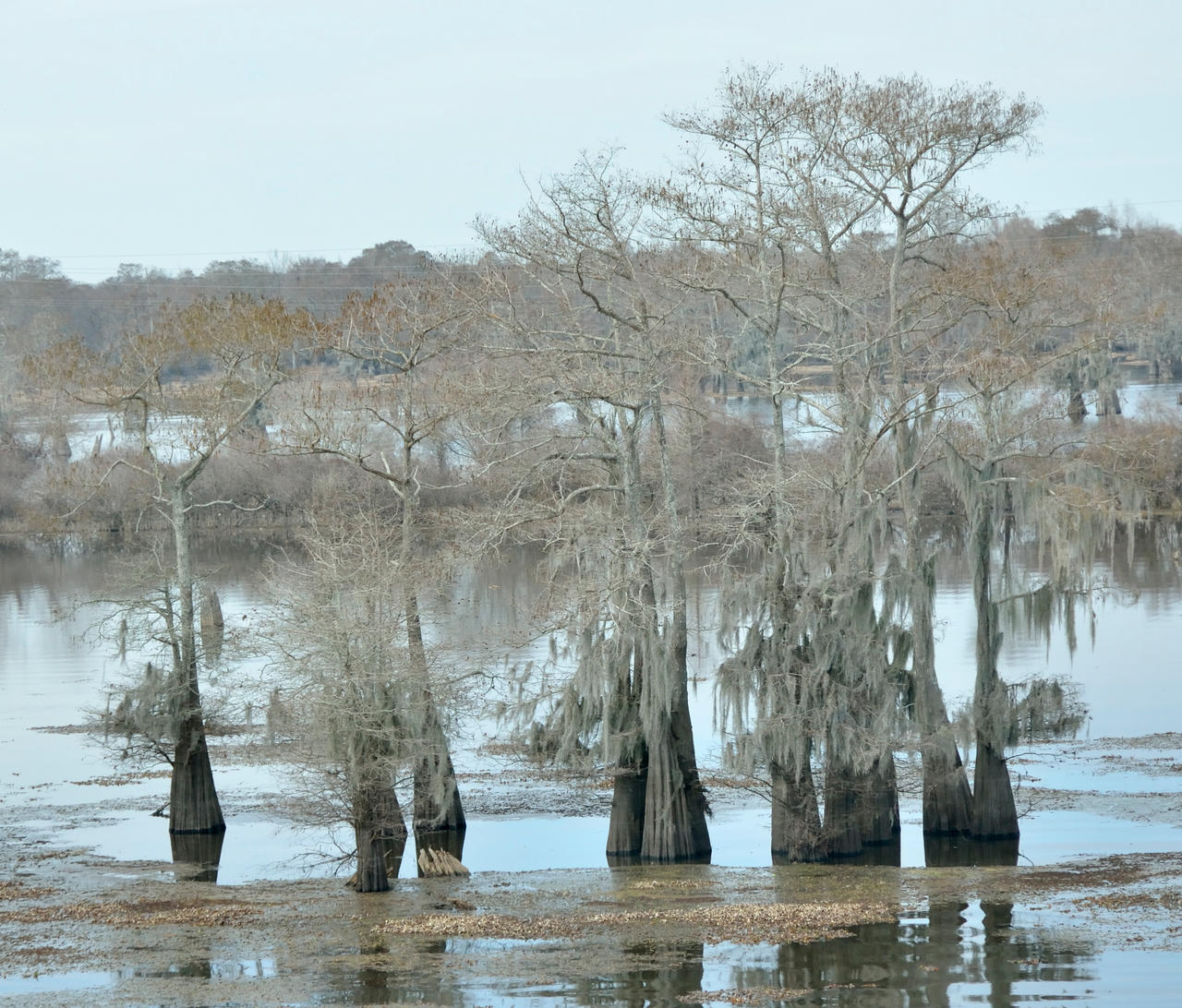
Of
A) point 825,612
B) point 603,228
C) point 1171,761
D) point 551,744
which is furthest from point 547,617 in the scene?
point 1171,761

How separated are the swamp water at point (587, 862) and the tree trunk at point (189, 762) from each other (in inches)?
26.3

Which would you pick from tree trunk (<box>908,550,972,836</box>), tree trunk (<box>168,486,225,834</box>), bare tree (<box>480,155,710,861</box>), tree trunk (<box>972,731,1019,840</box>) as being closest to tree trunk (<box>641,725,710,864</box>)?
bare tree (<box>480,155,710,861</box>)

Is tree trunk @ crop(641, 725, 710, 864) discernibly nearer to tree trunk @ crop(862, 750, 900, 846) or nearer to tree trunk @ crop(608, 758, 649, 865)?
tree trunk @ crop(608, 758, 649, 865)

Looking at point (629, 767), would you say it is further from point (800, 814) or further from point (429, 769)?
point (429, 769)

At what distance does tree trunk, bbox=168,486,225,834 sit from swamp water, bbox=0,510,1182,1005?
67cm

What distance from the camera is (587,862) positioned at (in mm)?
21516

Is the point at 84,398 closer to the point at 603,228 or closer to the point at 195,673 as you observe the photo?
the point at 195,673

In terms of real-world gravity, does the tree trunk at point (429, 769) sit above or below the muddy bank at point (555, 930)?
above

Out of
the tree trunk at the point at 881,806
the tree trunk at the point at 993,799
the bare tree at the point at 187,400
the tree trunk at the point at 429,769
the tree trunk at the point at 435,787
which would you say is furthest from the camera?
the bare tree at the point at 187,400

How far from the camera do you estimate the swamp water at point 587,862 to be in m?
14.3

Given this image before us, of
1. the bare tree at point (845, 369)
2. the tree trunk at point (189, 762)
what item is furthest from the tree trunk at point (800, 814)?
the tree trunk at point (189, 762)

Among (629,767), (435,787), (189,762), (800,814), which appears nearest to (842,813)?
(800,814)

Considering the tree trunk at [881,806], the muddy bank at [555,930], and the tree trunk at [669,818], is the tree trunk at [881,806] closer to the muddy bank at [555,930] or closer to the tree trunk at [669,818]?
the muddy bank at [555,930]

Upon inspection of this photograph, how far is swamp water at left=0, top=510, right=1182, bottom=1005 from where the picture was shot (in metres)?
14.3
